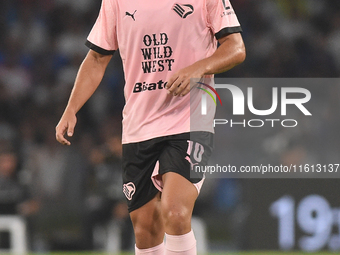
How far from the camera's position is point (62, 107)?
7.82m

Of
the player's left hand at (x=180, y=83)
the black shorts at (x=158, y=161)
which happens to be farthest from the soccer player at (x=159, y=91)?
the player's left hand at (x=180, y=83)

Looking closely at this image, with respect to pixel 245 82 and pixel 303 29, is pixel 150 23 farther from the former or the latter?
pixel 303 29

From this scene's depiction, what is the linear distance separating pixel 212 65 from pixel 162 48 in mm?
406

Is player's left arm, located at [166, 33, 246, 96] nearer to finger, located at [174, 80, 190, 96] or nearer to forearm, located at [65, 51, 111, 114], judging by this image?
finger, located at [174, 80, 190, 96]

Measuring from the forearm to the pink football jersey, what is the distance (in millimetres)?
278

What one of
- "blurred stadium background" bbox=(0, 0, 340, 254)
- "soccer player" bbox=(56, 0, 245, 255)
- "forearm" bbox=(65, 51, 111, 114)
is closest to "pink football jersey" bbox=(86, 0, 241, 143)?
"soccer player" bbox=(56, 0, 245, 255)

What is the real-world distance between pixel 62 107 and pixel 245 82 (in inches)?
108

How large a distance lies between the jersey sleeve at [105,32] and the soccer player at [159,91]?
0.4 inches

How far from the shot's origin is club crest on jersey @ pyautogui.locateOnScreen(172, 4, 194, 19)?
10.4 ft

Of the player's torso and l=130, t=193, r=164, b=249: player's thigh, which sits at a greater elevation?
the player's torso

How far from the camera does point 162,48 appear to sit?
3229mm

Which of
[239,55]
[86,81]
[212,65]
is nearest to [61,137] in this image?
[86,81]

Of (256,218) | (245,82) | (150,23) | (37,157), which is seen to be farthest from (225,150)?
(150,23)

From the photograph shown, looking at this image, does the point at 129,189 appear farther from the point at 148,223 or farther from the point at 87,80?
the point at 87,80
